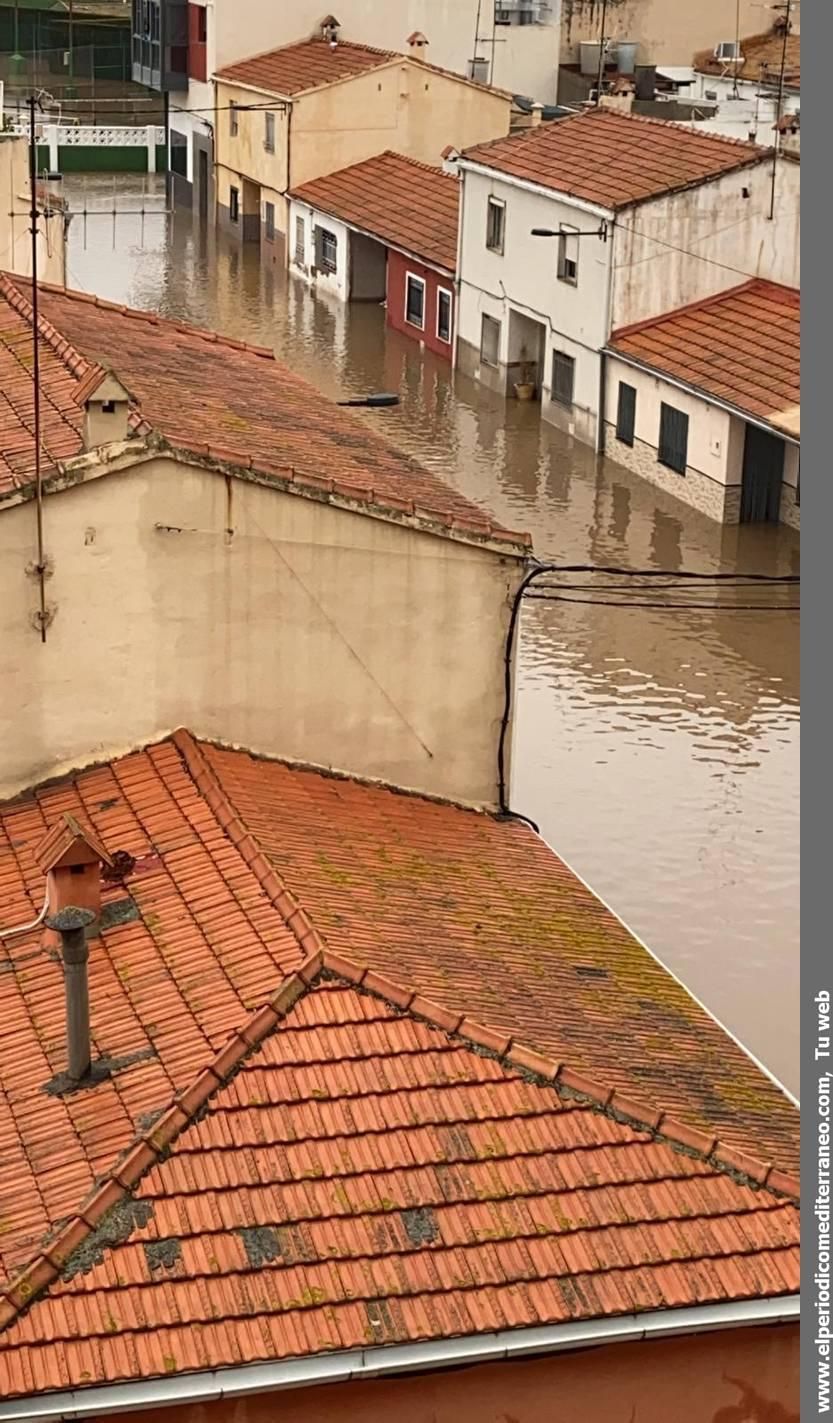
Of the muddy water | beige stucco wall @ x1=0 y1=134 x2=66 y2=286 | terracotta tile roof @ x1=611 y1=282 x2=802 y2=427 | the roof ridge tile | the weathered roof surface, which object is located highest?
beige stucco wall @ x1=0 y1=134 x2=66 y2=286

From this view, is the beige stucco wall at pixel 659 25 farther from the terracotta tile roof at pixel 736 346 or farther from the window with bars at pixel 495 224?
the terracotta tile roof at pixel 736 346

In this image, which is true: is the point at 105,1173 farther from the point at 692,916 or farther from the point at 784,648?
the point at 784,648

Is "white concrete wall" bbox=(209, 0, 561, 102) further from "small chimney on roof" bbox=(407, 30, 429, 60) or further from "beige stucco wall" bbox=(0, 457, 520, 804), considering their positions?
"beige stucco wall" bbox=(0, 457, 520, 804)

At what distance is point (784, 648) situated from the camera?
2528cm

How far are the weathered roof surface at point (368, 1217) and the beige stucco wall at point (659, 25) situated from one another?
172ft

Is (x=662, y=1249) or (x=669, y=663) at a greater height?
(x=662, y=1249)

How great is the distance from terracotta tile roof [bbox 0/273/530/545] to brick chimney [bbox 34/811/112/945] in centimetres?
276

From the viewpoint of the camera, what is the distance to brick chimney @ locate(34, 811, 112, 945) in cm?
1098

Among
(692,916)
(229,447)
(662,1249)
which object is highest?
(229,447)

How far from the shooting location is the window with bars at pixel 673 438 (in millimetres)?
30934

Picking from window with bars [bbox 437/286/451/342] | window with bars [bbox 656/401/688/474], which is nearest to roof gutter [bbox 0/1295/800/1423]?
window with bars [bbox 656/401/688/474]

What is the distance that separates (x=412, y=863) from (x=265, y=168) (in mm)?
38433

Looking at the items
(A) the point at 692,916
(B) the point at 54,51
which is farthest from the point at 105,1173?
(B) the point at 54,51

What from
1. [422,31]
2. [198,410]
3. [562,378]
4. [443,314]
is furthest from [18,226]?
[422,31]
